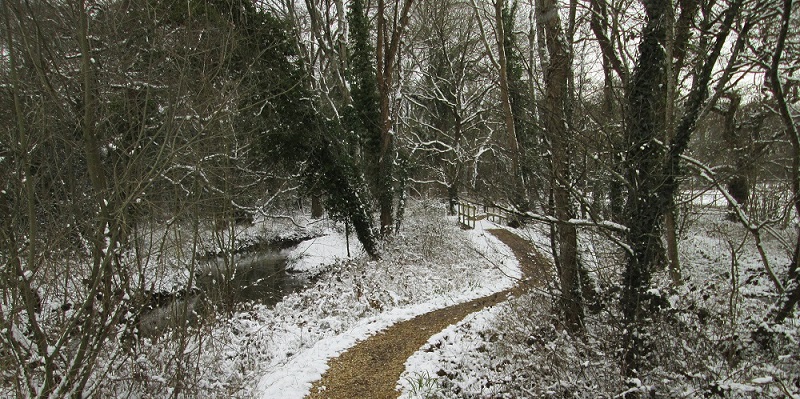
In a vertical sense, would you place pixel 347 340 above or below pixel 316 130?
below

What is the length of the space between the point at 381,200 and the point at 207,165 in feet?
33.3

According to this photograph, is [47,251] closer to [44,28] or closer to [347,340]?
[44,28]

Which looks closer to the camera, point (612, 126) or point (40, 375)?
point (40, 375)

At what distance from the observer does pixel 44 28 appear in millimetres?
4250

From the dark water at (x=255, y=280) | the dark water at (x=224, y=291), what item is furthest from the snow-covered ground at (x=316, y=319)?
the dark water at (x=255, y=280)

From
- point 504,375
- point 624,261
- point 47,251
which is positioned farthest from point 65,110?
point 624,261

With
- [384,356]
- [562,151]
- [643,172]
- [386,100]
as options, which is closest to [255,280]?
[386,100]

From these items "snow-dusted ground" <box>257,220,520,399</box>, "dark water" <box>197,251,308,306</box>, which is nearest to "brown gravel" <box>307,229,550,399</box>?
"snow-dusted ground" <box>257,220,520,399</box>

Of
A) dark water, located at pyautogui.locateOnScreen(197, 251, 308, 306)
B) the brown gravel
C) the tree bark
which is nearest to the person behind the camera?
the brown gravel

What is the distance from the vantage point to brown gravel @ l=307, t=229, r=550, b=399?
5.62 m

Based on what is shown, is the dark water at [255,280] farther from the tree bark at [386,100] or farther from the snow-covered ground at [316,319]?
the tree bark at [386,100]

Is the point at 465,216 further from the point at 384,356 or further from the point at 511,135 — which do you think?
the point at 384,356

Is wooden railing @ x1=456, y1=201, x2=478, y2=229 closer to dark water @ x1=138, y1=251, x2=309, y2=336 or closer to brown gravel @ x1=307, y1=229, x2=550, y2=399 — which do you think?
dark water @ x1=138, y1=251, x2=309, y2=336

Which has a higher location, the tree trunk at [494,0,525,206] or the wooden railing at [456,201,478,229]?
the tree trunk at [494,0,525,206]
